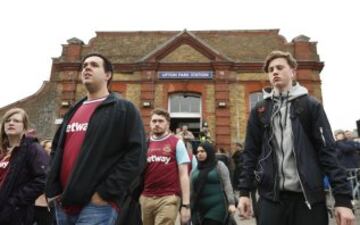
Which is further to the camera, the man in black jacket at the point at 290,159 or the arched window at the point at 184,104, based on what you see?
the arched window at the point at 184,104

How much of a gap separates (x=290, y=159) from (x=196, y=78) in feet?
55.6

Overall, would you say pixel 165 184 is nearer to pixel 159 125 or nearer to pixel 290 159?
pixel 159 125

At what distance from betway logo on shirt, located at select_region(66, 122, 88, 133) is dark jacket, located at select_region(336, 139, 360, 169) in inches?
327

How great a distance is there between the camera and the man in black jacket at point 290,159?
3.18 metres

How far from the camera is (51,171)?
10.6 feet

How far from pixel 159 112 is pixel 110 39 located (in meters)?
17.4

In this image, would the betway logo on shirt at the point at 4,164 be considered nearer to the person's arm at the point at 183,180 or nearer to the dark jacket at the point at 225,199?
the person's arm at the point at 183,180

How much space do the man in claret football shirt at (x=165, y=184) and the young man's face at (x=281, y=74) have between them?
235 cm

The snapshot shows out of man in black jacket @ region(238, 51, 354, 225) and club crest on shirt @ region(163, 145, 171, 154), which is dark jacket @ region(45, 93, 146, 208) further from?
club crest on shirt @ region(163, 145, 171, 154)

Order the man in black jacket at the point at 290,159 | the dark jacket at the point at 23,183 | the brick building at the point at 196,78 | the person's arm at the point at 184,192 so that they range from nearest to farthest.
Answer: the man in black jacket at the point at 290,159 → the dark jacket at the point at 23,183 → the person's arm at the point at 184,192 → the brick building at the point at 196,78

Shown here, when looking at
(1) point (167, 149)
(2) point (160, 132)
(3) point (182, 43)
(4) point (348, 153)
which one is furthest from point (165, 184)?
(3) point (182, 43)

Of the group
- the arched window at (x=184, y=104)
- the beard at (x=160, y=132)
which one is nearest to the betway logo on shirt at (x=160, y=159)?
the beard at (x=160, y=132)

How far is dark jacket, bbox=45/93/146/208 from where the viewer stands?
287 centimetres

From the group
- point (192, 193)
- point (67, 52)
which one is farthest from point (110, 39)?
point (192, 193)
